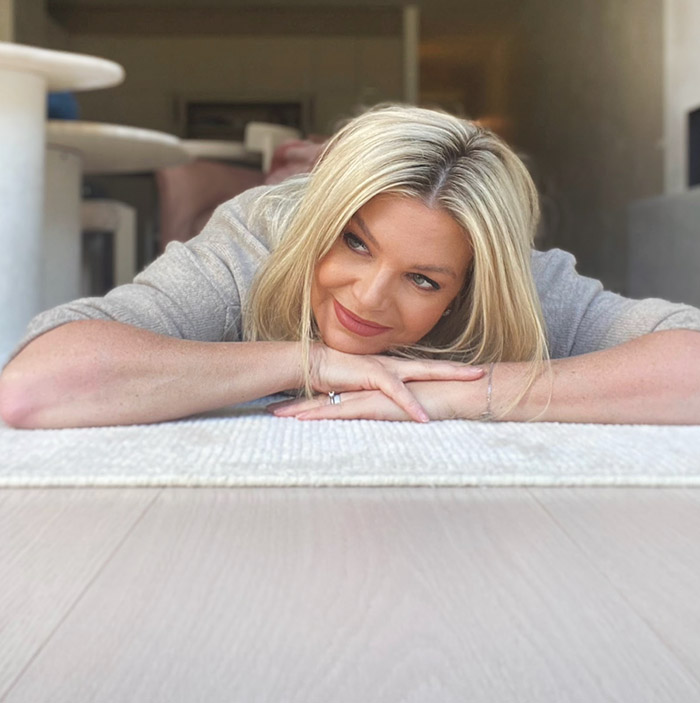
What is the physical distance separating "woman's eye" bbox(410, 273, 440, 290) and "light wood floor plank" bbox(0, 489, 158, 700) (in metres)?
0.49

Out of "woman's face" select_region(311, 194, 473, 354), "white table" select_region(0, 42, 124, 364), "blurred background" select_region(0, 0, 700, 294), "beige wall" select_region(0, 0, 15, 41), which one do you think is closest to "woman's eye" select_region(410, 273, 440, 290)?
"woman's face" select_region(311, 194, 473, 354)

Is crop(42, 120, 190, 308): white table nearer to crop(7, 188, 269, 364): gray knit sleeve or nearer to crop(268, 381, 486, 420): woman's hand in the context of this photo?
crop(7, 188, 269, 364): gray knit sleeve

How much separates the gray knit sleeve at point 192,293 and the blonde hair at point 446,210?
5 centimetres

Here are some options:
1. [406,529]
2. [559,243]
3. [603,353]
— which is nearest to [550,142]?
[559,243]

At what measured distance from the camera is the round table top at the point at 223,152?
5.06 metres

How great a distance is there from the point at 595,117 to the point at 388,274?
4.82 metres

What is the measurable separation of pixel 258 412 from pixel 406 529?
61cm

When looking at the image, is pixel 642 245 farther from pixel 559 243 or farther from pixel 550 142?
pixel 550 142

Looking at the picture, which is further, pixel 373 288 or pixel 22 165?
pixel 22 165

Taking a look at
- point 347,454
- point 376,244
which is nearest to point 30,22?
Answer: point 376,244

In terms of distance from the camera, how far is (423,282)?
1.27m

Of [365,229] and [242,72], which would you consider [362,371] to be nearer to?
[365,229]

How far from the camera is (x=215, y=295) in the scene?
1.40m

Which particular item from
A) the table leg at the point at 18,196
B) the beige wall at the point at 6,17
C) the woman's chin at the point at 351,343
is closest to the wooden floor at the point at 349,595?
the woman's chin at the point at 351,343
